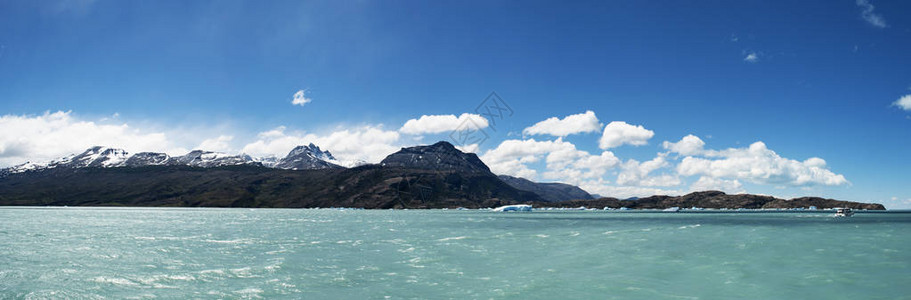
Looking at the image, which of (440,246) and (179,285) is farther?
(440,246)

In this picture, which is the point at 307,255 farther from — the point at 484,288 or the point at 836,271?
the point at 836,271

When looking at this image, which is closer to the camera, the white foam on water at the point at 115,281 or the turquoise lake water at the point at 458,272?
the turquoise lake water at the point at 458,272

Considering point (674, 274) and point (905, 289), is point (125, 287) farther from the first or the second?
point (905, 289)

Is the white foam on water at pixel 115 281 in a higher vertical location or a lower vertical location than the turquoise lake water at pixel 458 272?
lower

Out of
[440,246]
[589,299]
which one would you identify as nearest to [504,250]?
[440,246]

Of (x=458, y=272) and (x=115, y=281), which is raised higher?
(x=458, y=272)

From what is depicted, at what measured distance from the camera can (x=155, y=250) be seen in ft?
149

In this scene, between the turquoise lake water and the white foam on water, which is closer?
the turquoise lake water

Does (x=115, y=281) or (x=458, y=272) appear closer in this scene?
(x=115, y=281)

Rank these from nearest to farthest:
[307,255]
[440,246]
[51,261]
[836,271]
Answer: [836,271], [51,261], [307,255], [440,246]

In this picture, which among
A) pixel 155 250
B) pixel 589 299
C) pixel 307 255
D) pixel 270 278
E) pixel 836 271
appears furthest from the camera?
pixel 155 250

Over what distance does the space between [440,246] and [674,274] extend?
83.4 ft

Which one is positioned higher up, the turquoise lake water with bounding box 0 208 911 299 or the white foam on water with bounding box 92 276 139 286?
the turquoise lake water with bounding box 0 208 911 299

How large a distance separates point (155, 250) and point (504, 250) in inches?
1355
